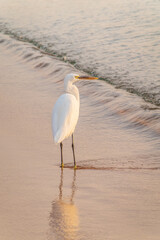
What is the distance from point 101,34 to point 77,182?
9.47 metres

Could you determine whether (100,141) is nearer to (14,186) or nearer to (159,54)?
(14,186)

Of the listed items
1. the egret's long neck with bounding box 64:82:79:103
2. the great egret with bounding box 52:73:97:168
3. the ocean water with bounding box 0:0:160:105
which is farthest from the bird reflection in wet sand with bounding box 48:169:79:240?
the ocean water with bounding box 0:0:160:105

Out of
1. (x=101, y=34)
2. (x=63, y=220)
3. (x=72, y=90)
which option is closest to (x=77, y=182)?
(x=63, y=220)

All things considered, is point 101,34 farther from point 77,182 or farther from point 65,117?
point 77,182

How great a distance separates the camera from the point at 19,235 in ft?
10.9

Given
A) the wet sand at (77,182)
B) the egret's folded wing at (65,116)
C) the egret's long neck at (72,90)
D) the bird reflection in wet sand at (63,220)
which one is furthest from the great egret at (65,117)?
the bird reflection in wet sand at (63,220)

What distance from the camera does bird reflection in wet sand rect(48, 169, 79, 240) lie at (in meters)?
3.35

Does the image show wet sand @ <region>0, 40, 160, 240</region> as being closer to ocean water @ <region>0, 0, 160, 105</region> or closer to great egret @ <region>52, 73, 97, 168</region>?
great egret @ <region>52, 73, 97, 168</region>

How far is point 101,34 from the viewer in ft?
44.6

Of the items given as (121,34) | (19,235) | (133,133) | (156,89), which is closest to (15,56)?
(121,34)

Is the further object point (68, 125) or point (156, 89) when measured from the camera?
point (156, 89)

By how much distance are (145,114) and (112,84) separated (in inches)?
88.3

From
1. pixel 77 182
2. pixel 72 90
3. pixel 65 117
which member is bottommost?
pixel 77 182

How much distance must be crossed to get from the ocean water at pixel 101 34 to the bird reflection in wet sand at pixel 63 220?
14.4 feet
